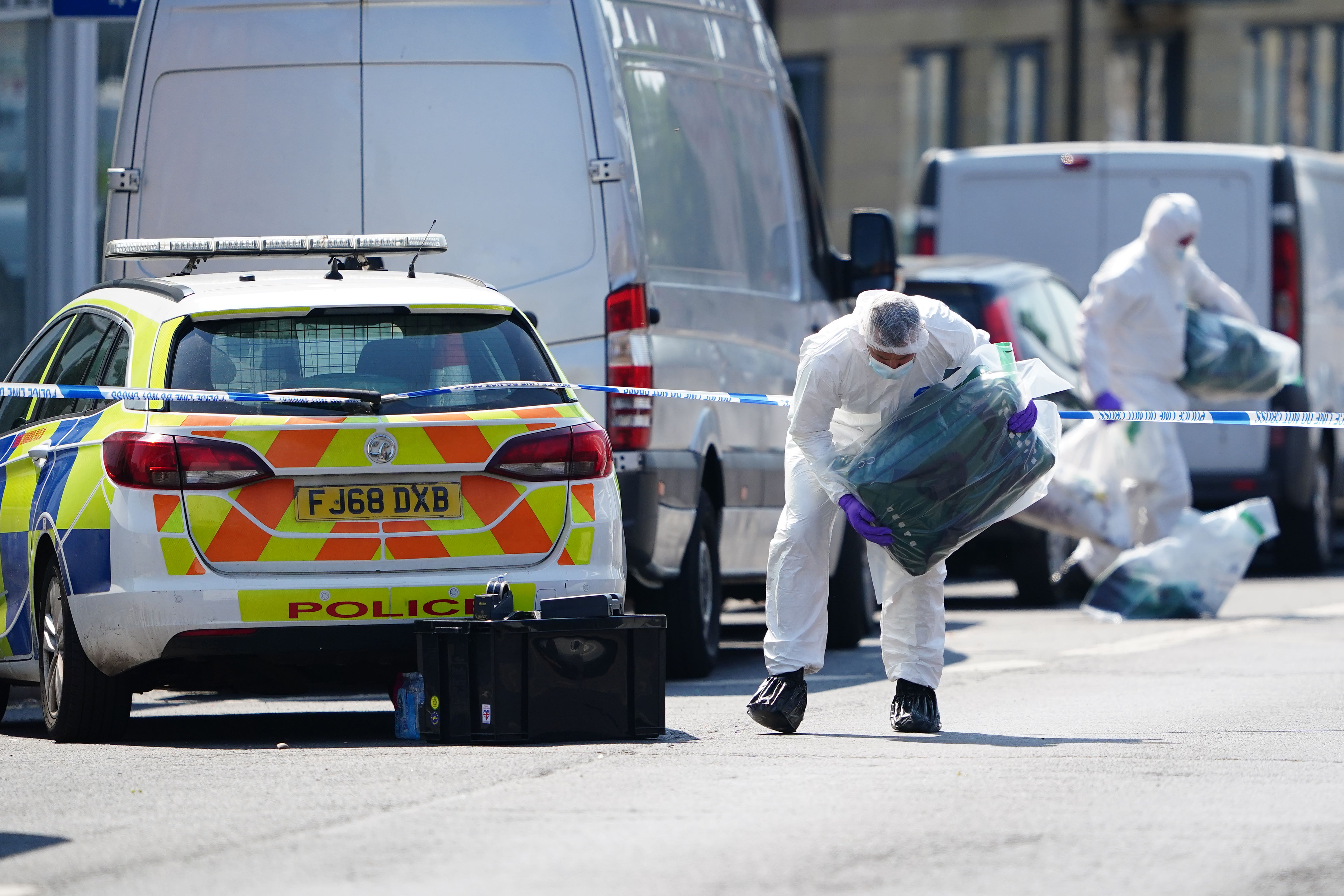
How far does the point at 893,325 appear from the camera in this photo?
25.4 feet

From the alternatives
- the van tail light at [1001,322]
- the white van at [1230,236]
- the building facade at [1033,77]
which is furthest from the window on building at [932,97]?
the van tail light at [1001,322]

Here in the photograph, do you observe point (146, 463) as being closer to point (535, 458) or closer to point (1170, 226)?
point (535, 458)

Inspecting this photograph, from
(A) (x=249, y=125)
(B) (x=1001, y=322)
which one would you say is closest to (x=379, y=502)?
(A) (x=249, y=125)

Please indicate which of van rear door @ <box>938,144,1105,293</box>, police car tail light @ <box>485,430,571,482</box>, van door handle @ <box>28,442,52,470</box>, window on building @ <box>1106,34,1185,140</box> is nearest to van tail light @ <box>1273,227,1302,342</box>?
van rear door @ <box>938,144,1105,293</box>

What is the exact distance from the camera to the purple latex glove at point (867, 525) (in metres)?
7.92

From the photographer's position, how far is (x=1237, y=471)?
16.4 meters

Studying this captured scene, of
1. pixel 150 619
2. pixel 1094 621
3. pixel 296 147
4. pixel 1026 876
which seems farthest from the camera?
pixel 1094 621

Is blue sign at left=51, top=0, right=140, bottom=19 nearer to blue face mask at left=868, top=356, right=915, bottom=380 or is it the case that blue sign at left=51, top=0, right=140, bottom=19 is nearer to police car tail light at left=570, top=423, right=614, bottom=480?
police car tail light at left=570, top=423, right=614, bottom=480

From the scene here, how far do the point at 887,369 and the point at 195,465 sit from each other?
208cm

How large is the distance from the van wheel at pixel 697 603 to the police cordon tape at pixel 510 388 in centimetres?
54

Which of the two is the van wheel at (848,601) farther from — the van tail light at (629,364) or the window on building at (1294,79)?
the window on building at (1294,79)

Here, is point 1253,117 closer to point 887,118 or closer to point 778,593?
point 887,118

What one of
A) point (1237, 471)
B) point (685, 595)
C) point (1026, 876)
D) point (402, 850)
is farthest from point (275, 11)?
point (1237, 471)

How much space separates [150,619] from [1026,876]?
10.6 ft
